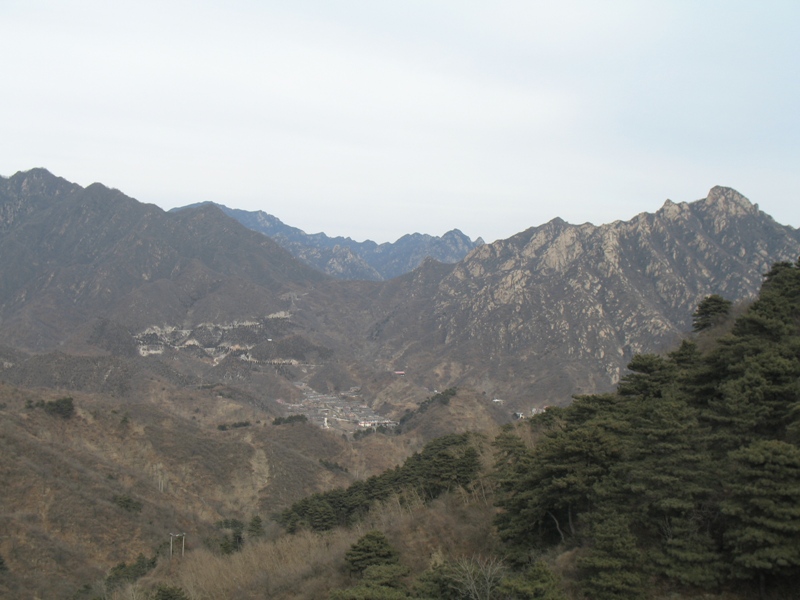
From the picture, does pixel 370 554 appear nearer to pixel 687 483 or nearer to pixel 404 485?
pixel 687 483

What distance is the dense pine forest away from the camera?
2106cm

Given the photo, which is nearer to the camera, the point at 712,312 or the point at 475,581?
the point at 475,581

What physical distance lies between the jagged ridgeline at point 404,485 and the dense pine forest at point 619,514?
13.0 inches

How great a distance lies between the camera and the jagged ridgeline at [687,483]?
2044 cm

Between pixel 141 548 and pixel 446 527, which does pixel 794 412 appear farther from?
pixel 141 548

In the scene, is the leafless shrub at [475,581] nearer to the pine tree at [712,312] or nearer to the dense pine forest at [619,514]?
the dense pine forest at [619,514]

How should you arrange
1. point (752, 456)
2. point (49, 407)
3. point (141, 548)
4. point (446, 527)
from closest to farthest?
point (752, 456) → point (446, 527) → point (141, 548) → point (49, 407)

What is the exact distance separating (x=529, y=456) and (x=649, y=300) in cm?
17974

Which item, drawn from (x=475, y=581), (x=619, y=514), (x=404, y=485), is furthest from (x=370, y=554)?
(x=404, y=485)

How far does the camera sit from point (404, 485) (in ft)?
163

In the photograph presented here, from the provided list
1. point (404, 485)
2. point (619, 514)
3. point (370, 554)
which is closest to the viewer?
point (619, 514)

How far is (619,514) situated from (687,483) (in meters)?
3.13

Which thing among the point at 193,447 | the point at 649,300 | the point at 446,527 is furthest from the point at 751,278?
the point at 446,527

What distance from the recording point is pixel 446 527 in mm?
37094
